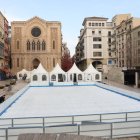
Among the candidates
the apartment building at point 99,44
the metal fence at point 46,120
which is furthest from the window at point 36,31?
the metal fence at point 46,120

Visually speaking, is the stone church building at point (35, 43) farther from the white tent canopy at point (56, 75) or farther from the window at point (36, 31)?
the white tent canopy at point (56, 75)

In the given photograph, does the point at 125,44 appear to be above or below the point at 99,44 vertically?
below

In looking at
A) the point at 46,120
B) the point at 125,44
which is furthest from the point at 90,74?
the point at 46,120

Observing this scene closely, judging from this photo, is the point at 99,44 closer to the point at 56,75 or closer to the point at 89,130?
the point at 56,75

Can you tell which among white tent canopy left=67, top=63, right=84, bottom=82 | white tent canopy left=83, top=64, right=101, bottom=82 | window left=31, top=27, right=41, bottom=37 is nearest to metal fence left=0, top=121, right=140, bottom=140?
white tent canopy left=67, top=63, right=84, bottom=82

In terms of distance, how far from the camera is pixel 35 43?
94.8 m

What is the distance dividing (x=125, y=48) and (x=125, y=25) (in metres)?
6.53

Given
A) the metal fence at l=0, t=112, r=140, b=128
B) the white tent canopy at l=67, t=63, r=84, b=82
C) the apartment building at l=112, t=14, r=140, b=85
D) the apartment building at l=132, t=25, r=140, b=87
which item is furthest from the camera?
the apartment building at l=132, t=25, r=140, b=87

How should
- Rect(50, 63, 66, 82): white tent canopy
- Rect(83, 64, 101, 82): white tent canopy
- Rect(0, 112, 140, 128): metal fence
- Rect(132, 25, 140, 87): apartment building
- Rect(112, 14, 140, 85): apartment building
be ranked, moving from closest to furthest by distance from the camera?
1. Rect(0, 112, 140, 128): metal fence
2. Rect(50, 63, 66, 82): white tent canopy
3. Rect(112, 14, 140, 85): apartment building
4. Rect(83, 64, 101, 82): white tent canopy
5. Rect(132, 25, 140, 87): apartment building

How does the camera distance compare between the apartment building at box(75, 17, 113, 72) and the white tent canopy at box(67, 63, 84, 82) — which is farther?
the apartment building at box(75, 17, 113, 72)

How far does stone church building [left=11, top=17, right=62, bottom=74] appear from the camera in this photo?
9362 cm

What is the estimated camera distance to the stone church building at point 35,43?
93.6 meters

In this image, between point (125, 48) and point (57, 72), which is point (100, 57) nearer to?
point (125, 48)

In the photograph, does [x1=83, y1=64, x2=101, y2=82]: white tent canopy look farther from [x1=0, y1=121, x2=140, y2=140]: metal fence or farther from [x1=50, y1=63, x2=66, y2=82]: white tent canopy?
[x1=0, y1=121, x2=140, y2=140]: metal fence
